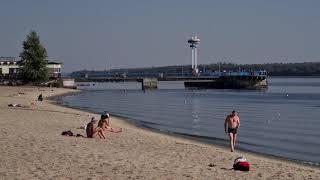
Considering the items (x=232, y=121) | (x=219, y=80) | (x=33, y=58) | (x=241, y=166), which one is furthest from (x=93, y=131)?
(x=219, y=80)

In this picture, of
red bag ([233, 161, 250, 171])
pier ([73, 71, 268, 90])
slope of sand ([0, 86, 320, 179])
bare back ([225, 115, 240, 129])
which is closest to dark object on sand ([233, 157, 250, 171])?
red bag ([233, 161, 250, 171])

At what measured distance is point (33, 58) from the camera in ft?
317

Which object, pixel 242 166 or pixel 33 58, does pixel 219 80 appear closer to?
pixel 33 58

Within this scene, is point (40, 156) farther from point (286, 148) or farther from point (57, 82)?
point (57, 82)

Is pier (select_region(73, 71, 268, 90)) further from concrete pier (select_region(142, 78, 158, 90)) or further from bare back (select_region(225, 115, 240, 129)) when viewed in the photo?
bare back (select_region(225, 115, 240, 129))

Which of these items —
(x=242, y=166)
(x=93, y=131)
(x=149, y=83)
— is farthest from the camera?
(x=149, y=83)

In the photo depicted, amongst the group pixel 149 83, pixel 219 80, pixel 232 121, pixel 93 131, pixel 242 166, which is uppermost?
pixel 232 121

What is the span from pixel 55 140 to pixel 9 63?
10925cm

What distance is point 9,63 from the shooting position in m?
125

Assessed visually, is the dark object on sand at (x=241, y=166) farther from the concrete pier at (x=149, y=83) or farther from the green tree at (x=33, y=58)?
the concrete pier at (x=149, y=83)

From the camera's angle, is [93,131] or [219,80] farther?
[219,80]

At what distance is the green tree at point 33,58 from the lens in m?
96.6

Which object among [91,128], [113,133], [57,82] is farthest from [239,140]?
[57,82]

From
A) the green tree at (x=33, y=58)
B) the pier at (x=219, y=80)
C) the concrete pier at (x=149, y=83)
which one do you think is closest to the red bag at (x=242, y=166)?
the green tree at (x=33, y=58)
